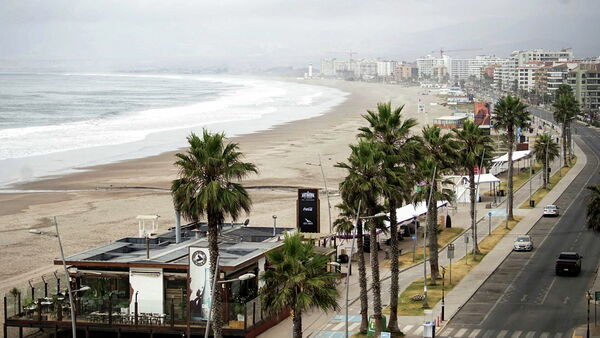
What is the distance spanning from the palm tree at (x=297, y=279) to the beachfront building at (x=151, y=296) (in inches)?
290

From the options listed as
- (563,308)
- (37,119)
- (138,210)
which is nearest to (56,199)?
(138,210)

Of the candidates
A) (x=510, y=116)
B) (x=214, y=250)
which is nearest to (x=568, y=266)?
(x=510, y=116)

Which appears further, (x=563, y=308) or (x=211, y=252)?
(x=563, y=308)

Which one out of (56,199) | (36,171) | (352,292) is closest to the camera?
(352,292)

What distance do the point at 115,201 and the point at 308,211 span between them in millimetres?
36881

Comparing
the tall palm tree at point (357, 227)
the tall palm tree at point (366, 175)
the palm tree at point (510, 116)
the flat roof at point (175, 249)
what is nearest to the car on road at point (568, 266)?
the tall palm tree at point (357, 227)

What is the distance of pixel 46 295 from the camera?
161 feet

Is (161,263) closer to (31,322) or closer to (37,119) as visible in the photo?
(31,322)

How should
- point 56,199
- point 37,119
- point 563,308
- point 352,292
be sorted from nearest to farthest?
point 563,308
point 352,292
point 56,199
point 37,119

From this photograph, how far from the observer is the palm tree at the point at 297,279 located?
119ft

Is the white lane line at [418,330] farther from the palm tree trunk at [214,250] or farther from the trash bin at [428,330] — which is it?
the palm tree trunk at [214,250]

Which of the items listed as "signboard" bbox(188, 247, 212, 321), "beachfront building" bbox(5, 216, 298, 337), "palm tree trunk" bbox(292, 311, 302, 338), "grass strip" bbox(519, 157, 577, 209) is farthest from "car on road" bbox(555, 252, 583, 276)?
"grass strip" bbox(519, 157, 577, 209)

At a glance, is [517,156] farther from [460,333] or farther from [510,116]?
[460,333]

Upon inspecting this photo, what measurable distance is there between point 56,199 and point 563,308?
5599 cm
